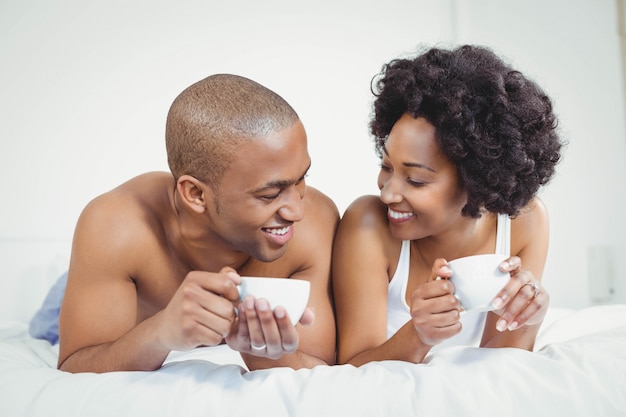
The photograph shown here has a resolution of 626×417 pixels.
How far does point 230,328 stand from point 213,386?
Answer: 0.33 feet

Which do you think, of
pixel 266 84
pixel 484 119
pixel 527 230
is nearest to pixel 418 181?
pixel 484 119

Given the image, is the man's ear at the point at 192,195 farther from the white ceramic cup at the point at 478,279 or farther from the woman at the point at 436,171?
the white ceramic cup at the point at 478,279

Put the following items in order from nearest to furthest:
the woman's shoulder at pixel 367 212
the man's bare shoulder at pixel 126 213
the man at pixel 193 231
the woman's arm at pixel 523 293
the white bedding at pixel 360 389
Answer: the white bedding at pixel 360 389
the woman's arm at pixel 523 293
the man at pixel 193 231
the man's bare shoulder at pixel 126 213
the woman's shoulder at pixel 367 212

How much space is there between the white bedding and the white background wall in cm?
186

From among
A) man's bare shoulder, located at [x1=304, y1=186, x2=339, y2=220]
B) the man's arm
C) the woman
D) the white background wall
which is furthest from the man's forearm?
the white background wall

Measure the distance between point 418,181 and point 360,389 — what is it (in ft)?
1.73

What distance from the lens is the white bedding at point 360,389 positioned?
102cm

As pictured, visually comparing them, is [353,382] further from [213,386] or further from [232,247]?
[232,247]

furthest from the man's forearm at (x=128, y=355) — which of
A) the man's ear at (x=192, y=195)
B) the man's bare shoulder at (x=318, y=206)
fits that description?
the man's bare shoulder at (x=318, y=206)

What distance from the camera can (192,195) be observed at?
1.38 meters

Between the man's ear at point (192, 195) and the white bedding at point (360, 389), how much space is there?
0.35m

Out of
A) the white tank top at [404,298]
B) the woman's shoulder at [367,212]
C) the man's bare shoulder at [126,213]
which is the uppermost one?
the man's bare shoulder at [126,213]

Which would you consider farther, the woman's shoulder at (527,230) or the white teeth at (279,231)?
the woman's shoulder at (527,230)

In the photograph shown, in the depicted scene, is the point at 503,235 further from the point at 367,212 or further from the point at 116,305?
the point at 116,305
